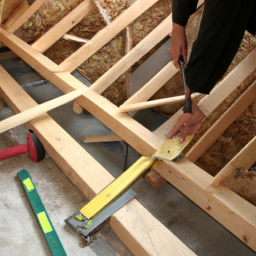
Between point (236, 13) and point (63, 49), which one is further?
point (63, 49)

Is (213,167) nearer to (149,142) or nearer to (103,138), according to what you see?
(103,138)

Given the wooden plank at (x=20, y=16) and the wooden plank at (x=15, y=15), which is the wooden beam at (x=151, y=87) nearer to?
the wooden plank at (x=20, y=16)

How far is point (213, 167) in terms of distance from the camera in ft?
7.57

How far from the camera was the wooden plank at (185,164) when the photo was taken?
1059mm

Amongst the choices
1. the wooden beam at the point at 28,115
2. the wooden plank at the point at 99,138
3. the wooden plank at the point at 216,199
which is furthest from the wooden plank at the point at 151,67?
the wooden plank at the point at 216,199

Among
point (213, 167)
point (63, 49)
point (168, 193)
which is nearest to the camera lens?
point (168, 193)

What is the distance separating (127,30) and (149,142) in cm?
140

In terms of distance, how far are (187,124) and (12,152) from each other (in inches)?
36.3

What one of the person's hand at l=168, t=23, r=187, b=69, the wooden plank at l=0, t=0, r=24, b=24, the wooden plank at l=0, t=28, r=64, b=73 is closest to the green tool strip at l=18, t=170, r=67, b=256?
the wooden plank at l=0, t=28, r=64, b=73

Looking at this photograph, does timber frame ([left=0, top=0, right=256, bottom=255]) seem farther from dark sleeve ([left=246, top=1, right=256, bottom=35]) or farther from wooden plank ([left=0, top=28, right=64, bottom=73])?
dark sleeve ([left=246, top=1, right=256, bottom=35])

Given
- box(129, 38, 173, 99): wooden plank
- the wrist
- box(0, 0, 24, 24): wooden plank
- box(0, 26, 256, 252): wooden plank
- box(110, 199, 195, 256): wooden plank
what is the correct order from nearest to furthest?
box(110, 199, 195, 256): wooden plank, box(0, 26, 256, 252): wooden plank, the wrist, box(0, 0, 24, 24): wooden plank, box(129, 38, 173, 99): wooden plank

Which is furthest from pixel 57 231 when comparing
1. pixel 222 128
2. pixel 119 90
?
pixel 119 90

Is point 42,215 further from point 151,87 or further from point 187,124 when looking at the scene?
point 151,87

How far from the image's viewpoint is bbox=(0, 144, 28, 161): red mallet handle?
133 centimetres
